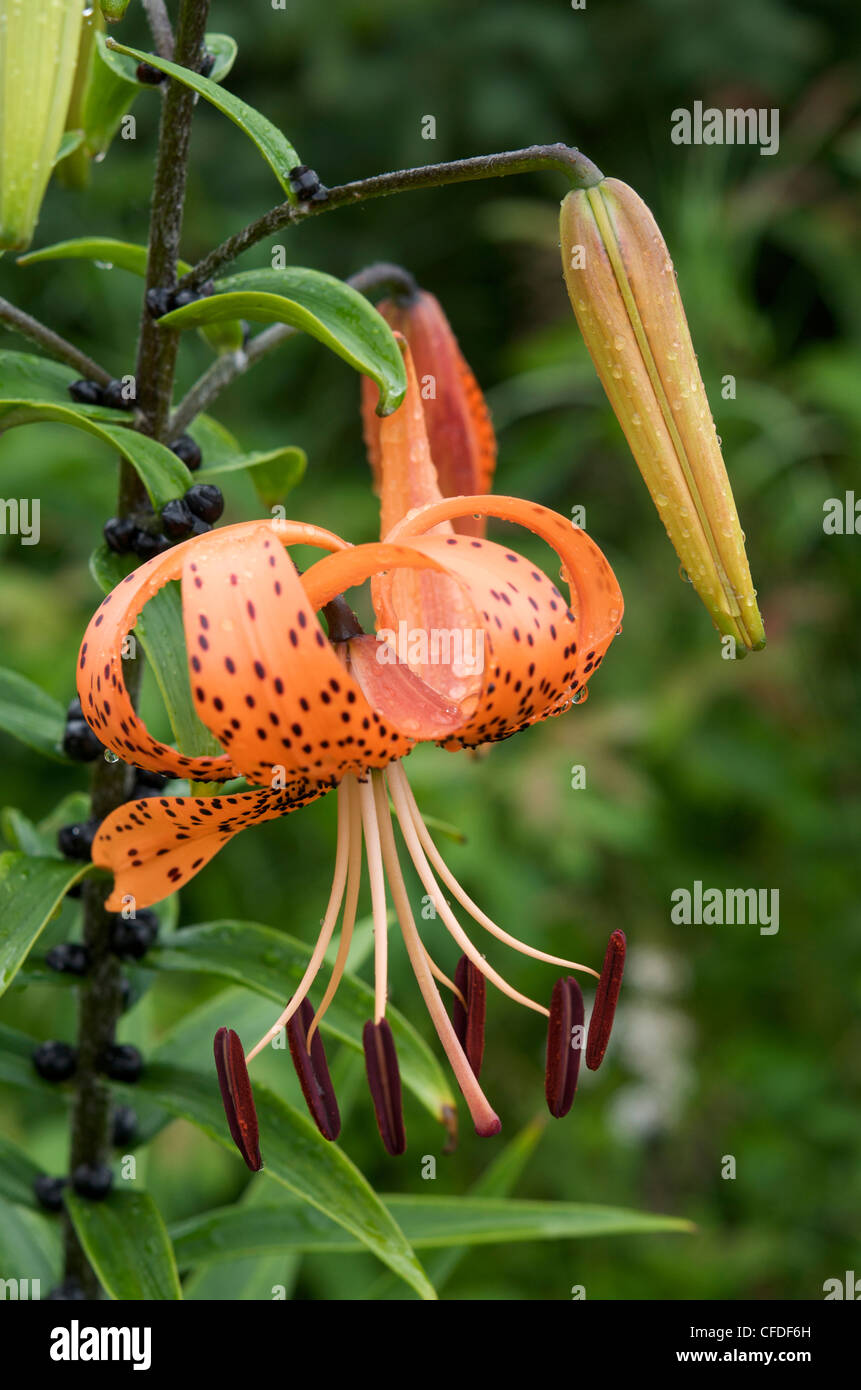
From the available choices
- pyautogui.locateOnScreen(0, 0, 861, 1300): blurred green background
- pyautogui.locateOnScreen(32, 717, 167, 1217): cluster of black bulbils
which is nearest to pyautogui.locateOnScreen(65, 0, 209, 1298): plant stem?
pyautogui.locateOnScreen(32, 717, 167, 1217): cluster of black bulbils

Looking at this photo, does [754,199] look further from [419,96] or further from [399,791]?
[399,791]

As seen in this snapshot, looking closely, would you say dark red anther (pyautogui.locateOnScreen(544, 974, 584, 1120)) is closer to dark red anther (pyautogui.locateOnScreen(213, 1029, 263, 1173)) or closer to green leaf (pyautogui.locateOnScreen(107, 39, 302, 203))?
dark red anther (pyautogui.locateOnScreen(213, 1029, 263, 1173))

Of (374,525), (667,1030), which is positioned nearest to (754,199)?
(374,525)

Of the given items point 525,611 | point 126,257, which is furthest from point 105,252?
point 525,611

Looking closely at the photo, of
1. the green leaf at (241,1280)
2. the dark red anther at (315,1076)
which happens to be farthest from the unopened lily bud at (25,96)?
the green leaf at (241,1280)

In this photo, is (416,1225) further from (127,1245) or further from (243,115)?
(243,115)

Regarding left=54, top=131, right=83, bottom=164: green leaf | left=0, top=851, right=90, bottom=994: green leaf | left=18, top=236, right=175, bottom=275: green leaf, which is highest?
left=54, top=131, right=83, bottom=164: green leaf
